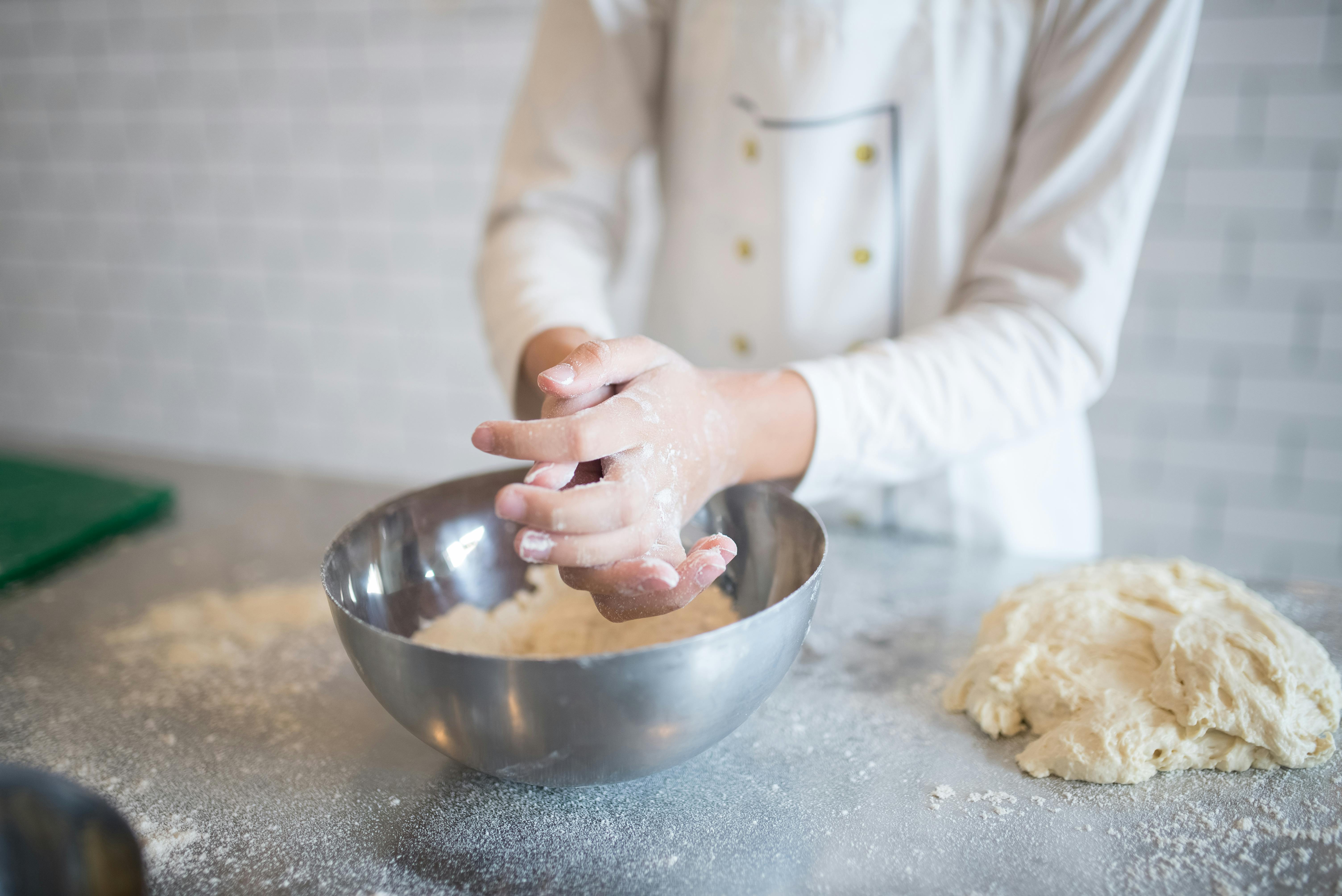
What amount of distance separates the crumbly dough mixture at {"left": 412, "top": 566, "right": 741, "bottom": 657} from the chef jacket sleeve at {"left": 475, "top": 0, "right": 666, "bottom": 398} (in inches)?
11.1

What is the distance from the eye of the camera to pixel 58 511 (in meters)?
1.12

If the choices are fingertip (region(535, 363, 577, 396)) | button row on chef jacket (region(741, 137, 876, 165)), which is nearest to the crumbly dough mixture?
fingertip (region(535, 363, 577, 396))

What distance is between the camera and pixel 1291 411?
5.84ft

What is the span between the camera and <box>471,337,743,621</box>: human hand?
59cm

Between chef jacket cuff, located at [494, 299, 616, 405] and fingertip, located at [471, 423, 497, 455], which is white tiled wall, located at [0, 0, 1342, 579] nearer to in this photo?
chef jacket cuff, located at [494, 299, 616, 405]

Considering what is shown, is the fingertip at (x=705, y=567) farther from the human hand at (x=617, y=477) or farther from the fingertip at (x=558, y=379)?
the fingertip at (x=558, y=379)

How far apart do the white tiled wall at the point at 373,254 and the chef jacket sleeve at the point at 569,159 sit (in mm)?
1122

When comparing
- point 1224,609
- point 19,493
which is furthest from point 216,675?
point 1224,609

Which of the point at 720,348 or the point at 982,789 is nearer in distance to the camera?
the point at 982,789

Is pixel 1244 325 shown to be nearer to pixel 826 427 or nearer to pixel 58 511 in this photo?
pixel 826 427

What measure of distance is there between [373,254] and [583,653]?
1939 millimetres

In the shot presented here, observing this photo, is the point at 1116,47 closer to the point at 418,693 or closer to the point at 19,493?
the point at 418,693

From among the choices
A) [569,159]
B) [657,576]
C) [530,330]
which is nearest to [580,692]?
[657,576]

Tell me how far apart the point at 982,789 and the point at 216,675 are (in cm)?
66
